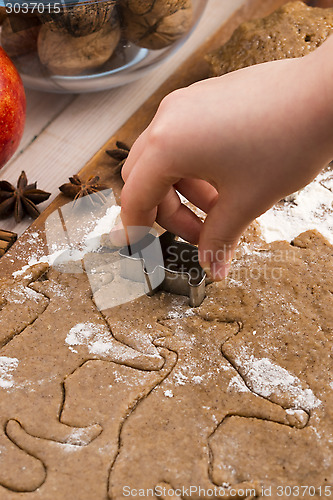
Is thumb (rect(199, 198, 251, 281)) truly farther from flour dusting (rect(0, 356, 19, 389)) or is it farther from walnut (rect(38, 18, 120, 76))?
walnut (rect(38, 18, 120, 76))

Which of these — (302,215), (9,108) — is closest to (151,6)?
(9,108)

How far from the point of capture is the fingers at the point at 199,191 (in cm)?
154

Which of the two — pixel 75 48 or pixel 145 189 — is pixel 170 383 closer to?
pixel 145 189

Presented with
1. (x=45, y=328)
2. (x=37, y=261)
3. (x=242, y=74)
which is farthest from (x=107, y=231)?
(x=242, y=74)

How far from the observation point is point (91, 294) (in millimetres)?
1647

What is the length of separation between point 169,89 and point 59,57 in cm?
47

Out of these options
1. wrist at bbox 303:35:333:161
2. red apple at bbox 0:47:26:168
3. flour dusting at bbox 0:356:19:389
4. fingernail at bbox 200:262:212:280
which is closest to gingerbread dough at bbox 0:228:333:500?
flour dusting at bbox 0:356:19:389

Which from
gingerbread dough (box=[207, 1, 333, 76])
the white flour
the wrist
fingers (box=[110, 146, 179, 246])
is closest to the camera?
the wrist

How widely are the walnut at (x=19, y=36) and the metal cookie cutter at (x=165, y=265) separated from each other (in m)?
0.85

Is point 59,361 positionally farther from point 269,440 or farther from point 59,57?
point 59,57

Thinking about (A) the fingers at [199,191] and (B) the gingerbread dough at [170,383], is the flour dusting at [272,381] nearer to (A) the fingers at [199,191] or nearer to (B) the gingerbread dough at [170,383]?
(B) the gingerbread dough at [170,383]

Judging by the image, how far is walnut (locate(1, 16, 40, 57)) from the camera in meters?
1.94

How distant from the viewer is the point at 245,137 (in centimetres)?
117

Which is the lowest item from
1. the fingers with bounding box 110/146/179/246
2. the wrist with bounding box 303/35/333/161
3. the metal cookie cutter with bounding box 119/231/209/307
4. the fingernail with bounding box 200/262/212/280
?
the metal cookie cutter with bounding box 119/231/209/307
